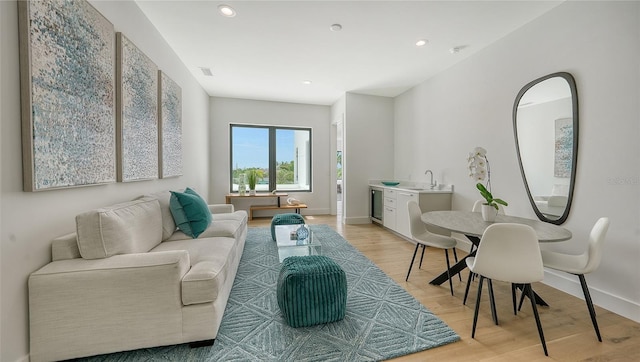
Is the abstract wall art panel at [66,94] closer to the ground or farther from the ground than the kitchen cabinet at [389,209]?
farther from the ground

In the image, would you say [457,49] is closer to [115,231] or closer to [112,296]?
[115,231]

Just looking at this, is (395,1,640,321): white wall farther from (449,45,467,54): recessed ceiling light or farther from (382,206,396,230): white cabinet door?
(382,206,396,230): white cabinet door

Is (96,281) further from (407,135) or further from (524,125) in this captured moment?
(407,135)

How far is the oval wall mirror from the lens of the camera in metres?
2.35

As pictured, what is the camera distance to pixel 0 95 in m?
1.22

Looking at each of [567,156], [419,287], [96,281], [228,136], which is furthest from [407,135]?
[96,281]

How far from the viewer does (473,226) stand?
2.04m

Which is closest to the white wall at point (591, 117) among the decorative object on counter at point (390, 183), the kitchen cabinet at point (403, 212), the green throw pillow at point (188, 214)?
the kitchen cabinet at point (403, 212)

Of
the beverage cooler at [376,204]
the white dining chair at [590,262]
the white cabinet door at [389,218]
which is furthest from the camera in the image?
the beverage cooler at [376,204]

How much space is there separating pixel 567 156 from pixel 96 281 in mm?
3846

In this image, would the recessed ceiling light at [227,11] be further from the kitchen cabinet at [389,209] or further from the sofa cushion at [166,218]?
the kitchen cabinet at [389,209]

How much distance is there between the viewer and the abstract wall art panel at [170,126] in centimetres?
295

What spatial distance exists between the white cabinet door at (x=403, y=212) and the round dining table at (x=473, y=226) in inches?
55.0

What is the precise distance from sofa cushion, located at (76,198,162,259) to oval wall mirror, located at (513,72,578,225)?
373cm
